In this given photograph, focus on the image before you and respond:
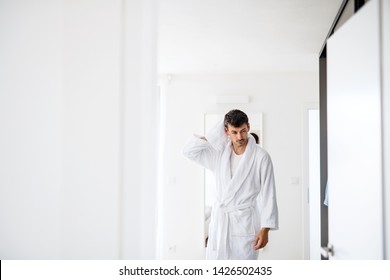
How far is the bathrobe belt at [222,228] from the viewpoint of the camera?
1.88 m

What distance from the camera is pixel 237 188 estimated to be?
1952 millimetres

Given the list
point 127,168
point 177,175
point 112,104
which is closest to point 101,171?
point 127,168

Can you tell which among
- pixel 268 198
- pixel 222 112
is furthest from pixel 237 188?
pixel 222 112

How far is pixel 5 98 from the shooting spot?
0.91m

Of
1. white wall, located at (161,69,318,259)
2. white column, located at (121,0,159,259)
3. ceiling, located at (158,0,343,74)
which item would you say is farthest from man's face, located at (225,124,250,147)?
white wall, located at (161,69,318,259)

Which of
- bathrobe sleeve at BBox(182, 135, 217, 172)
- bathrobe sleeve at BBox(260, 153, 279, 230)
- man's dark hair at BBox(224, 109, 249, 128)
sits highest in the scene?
man's dark hair at BBox(224, 109, 249, 128)

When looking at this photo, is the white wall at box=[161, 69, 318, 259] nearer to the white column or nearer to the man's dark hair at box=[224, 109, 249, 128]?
the man's dark hair at box=[224, 109, 249, 128]

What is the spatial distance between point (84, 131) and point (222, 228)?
1275 millimetres

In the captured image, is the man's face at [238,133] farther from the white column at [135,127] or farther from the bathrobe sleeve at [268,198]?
the white column at [135,127]

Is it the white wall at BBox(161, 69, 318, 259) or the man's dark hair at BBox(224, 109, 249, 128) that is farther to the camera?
the white wall at BBox(161, 69, 318, 259)

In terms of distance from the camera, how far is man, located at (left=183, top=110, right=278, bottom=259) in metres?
1.87

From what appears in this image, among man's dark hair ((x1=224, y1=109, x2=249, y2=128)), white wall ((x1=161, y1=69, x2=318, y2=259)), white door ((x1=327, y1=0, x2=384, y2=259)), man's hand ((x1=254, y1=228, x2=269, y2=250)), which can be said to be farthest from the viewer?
white wall ((x1=161, y1=69, x2=318, y2=259))

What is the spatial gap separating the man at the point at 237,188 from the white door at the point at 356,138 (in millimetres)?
657
